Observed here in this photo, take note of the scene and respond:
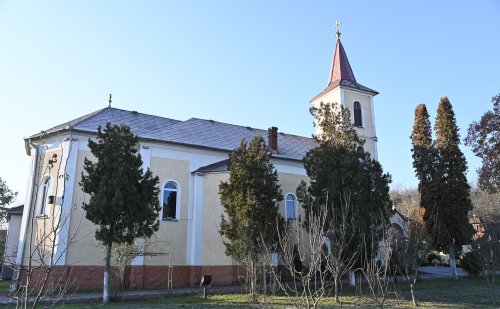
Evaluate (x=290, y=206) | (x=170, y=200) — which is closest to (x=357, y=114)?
(x=290, y=206)

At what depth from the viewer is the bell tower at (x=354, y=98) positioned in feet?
102

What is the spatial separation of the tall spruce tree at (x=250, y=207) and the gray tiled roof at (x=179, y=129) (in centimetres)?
647

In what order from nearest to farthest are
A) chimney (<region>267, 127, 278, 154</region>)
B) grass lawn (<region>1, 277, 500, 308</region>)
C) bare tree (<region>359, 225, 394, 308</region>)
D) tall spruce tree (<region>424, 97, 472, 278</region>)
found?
1. bare tree (<region>359, 225, 394, 308</region>)
2. grass lawn (<region>1, 277, 500, 308</region>)
3. tall spruce tree (<region>424, 97, 472, 278</region>)
4. chimney (<region>267, 127, 278, 154</region>)

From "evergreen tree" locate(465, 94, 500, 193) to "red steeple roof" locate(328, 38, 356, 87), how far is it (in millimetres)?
11027

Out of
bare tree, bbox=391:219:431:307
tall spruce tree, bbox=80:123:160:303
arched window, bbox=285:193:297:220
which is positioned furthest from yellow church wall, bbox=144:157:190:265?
bare tree, bbox=391:219:431:307

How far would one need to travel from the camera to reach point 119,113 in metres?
24.9

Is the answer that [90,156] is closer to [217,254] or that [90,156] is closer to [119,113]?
[119,113]

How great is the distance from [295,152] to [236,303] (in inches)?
566

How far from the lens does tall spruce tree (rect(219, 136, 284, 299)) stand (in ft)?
55.5

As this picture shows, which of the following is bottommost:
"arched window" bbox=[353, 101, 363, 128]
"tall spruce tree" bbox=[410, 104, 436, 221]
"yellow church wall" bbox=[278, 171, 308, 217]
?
"yellow church wall" bbox=[278, 171, 308, 217]

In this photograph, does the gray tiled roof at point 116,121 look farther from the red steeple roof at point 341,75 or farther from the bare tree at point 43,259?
the red steeple roof at point 341,75

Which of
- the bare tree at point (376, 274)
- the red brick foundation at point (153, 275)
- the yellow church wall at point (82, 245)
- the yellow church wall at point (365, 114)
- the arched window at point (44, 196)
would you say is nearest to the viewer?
the bare tree at point (376, 274)

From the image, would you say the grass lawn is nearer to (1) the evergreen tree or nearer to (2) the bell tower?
(1) the evergreen tree

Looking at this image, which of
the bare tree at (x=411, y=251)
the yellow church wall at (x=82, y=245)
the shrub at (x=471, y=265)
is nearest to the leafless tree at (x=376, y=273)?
the bare tree at (x=411, y=251)
